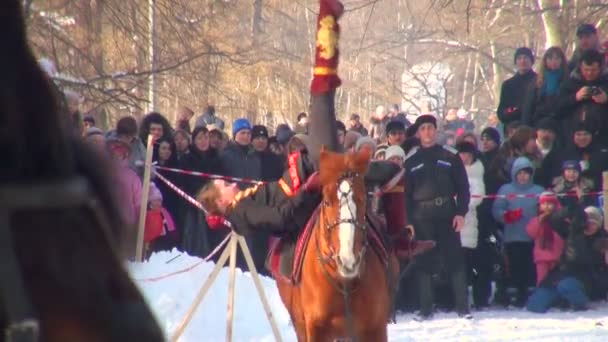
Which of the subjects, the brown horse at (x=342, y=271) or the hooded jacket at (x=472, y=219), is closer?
the brown horse at (x=342, y=271)

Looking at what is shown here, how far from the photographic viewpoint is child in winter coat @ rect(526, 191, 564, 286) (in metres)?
12.6

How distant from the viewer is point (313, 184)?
720cm

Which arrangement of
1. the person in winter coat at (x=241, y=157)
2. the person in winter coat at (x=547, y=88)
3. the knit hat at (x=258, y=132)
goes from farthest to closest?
the person in winter coat at (x=547, y=88) → the knit hat at (x=258, y=132) → the person in winter coat at (x=241, y=157)

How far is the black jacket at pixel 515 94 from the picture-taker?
14719mm

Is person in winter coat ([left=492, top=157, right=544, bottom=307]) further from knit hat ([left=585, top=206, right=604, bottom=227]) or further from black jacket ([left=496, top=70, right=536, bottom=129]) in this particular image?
black jacket ([left=496, top=70, right=536, bottom=129])

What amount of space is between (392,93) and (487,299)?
34.8m

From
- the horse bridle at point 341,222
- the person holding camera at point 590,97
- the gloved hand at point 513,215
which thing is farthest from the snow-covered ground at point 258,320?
the horse bridle at point 341,222

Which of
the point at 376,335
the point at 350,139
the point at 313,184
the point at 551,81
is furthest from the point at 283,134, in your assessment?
the point at 376,335

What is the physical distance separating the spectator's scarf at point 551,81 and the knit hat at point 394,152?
2627 mm

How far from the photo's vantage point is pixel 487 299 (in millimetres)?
12938

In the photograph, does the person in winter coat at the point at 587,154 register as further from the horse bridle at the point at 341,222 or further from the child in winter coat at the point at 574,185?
the horse bridle at the point at 341,222

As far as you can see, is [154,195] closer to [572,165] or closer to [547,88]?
[572,165]

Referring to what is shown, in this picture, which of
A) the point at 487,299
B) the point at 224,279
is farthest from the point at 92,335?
the point at 487,299

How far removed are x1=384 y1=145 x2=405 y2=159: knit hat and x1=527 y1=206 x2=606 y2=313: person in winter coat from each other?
1798 millimetres
